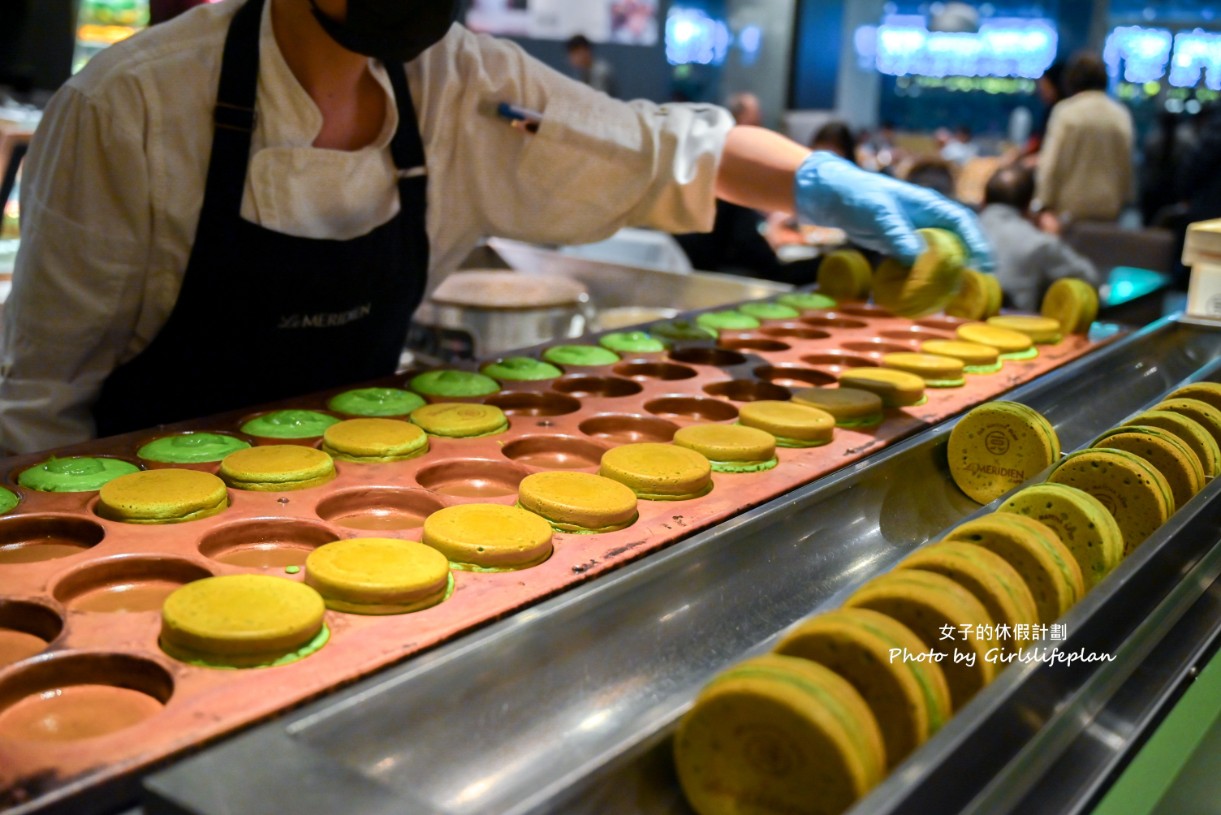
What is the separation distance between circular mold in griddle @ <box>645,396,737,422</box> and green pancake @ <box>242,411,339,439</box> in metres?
0.68

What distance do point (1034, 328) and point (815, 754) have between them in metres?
2.18

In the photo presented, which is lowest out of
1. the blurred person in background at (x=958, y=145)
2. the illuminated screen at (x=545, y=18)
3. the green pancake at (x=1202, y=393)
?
the green pancake at (x=1202, y=393)

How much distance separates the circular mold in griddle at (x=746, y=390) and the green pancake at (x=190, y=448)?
104 centimetres

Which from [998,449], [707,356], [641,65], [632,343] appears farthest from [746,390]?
[641,65]

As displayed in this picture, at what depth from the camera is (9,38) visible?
4.08 metres

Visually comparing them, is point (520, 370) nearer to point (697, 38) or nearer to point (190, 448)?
point (190, 448)

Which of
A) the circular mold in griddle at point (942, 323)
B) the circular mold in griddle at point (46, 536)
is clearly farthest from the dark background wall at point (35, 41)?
the circular mold in griddle at point (942, 323)

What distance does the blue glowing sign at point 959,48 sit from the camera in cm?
1340

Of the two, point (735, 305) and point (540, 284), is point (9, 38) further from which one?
point (735, 305)

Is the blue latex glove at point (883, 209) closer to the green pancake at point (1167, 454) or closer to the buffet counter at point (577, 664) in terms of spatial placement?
the buffet counter at point (577, 664)

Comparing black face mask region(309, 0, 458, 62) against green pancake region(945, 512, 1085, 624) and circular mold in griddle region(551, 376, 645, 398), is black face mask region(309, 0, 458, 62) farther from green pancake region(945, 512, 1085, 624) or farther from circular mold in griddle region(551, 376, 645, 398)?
green pancake region(945, 512, 1085, 624)

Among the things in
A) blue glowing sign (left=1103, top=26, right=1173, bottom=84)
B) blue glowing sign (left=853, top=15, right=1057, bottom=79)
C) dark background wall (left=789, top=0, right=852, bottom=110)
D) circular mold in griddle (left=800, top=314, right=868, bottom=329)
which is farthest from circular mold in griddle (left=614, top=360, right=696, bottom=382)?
blue glowing sign (left=1103, top=26, right=1173, bottom=84)

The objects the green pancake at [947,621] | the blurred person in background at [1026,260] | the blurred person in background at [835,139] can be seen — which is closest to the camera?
the green pancake at [947,621]

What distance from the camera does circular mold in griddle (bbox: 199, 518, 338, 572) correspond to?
1.47 m
